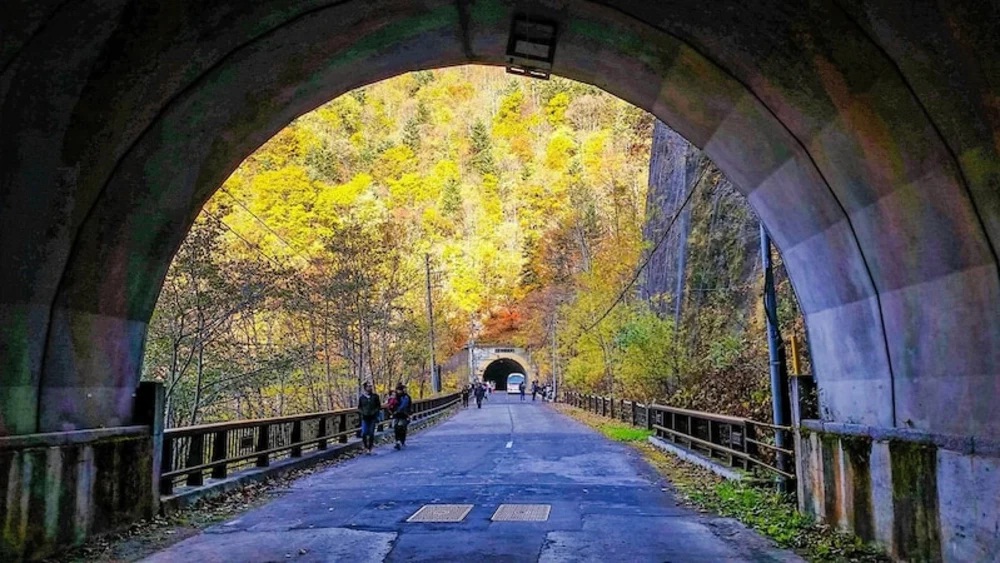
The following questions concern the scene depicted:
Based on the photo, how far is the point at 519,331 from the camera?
77.9 m

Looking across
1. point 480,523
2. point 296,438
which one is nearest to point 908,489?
point 480,523

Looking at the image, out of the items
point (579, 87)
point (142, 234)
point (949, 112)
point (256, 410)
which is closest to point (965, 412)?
point (949, 112)

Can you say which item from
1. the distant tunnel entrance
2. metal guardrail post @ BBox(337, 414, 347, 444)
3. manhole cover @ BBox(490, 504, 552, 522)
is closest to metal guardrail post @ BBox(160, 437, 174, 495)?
manhole cover @ BBox(490, 504, 552, 522)

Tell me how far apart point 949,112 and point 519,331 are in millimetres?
73406

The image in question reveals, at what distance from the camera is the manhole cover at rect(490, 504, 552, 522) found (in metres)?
7.91

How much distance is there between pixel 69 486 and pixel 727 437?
32.7ft

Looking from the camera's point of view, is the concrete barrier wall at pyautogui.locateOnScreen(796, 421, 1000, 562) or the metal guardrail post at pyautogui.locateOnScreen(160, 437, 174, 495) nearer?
the concrete barrier wall at pyautogui.locateOnScreen(796, 421, 1000, 562)

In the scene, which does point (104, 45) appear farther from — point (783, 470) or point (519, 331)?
point (519, 331)

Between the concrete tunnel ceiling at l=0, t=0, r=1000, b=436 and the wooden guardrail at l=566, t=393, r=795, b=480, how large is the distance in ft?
7.40

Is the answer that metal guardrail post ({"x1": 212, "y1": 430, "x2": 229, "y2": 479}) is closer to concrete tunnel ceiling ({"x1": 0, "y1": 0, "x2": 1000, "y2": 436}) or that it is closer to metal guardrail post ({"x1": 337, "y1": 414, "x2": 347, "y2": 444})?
concrete tunnel ceiling ({"x1": 0, "y1": 0, "x2": 1000, "y2": 436})

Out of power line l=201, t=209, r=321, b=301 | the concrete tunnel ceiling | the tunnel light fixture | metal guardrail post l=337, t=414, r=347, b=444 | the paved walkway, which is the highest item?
the tunnel light fixture

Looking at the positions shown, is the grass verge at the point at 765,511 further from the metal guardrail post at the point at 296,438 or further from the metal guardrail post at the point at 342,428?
the metal guardrail post at the point at 342,428

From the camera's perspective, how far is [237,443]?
11227 mm

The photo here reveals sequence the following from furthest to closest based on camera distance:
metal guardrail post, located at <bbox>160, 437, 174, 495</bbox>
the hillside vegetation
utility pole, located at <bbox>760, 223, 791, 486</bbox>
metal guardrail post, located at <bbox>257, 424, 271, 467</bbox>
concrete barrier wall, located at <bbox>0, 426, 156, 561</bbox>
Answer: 1. the hillside vegetation
2. metal guardrail post, located at <bbox>257, 424, 271, 467</bbox>
3. utility pole, located at <bbox>760, 223, 791, 486</bbox>
4. metal guardrail post, located at <bbox>160, 437, 174, 495</bbox>
5. concrete barrier wall, located at <bbox>0, 426, 156, 561</bbox>
